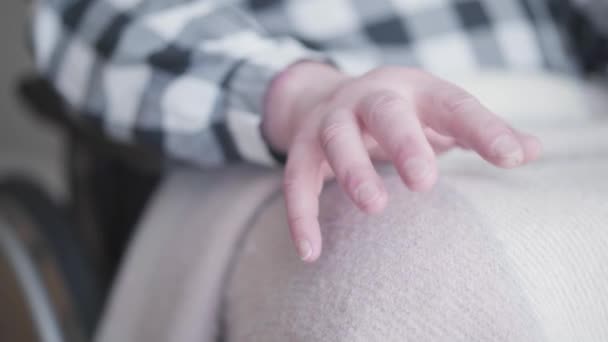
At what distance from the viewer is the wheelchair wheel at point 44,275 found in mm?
408

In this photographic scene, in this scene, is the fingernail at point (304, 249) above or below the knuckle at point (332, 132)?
below

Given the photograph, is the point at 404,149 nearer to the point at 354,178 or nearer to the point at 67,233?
the point at 354,178

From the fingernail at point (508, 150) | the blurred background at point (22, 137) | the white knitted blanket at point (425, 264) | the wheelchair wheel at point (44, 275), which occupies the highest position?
the fingernail at point (508, 150)

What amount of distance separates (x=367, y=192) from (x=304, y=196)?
0.03m

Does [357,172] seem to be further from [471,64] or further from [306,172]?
[471,64]

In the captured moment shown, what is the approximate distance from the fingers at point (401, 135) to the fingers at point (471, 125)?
0.01 m

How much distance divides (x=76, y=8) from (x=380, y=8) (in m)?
0.18

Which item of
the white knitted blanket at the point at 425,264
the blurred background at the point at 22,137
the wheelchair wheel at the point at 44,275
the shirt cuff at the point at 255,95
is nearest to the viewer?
the white knitted blanket at the point at 425,264

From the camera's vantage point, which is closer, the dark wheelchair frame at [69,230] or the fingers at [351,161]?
the fingers at [351,161]

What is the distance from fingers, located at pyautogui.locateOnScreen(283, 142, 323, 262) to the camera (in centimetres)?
21

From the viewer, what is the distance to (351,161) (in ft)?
0.71

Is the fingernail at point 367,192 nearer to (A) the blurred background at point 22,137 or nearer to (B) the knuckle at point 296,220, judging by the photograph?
(B) the knuckle at point 296,220

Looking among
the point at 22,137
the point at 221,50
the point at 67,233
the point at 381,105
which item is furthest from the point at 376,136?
the point at 22,137

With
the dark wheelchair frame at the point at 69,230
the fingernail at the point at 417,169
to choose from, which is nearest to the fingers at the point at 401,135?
the fingernail at the point at 417,169
